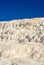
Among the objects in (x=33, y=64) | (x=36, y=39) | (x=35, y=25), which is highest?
(x=35, y=25)

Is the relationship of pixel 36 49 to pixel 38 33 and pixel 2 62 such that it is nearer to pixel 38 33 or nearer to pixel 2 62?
pixel 2 62

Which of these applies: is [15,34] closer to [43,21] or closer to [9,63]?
[43,21]

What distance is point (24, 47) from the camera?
20.1m

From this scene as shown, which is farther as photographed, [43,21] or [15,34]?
[43,21]

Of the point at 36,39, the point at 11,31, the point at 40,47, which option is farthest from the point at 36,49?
the point at 11,31

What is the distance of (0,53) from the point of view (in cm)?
1877

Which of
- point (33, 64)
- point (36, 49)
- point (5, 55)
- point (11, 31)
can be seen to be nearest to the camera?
point (33, 64)

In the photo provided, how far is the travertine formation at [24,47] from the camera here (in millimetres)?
16703

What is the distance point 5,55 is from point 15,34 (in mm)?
11366

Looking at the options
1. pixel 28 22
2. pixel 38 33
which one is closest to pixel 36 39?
pixel 38 33

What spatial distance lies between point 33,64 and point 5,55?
358cm

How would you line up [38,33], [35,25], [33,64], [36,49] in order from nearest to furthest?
[33,64] < [36,49] < [38,33] < [35,25]

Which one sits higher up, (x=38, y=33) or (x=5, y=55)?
(x=38, y=33)

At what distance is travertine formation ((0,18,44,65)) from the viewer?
16.7 m
